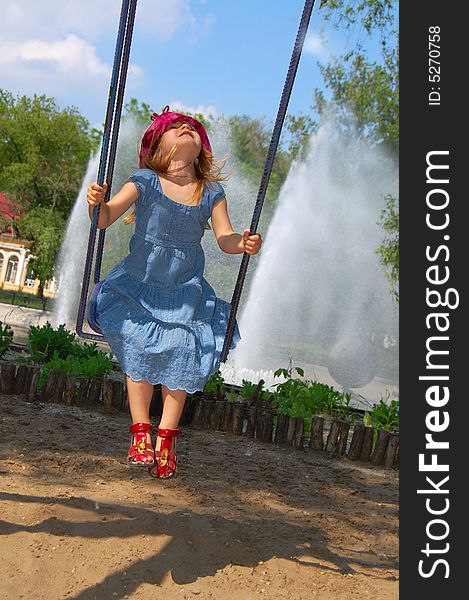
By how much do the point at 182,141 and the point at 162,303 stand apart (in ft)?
1.99

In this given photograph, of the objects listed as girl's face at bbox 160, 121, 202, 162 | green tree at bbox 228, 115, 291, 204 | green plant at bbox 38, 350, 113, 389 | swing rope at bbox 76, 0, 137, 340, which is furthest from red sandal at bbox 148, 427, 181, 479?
green tree at bbox 228, 115, 291, 204

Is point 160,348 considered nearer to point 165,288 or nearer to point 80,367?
point 165,288

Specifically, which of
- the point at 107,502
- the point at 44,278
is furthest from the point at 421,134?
the point at 44,278

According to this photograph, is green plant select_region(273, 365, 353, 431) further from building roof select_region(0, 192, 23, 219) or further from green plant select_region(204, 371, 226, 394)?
building roof select_region(0, 192, 23, 219)

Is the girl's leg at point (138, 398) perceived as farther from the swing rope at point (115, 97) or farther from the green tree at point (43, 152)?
the green tree at point (43, 152)

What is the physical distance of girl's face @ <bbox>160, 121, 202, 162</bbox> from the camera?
2.78 metres

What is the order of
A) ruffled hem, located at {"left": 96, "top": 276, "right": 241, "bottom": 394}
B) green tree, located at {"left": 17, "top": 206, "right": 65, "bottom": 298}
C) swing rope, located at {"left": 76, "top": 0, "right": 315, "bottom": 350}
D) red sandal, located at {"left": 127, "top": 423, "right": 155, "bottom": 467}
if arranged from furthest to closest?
green tree, located at {"left": 17, "top": 206, "right": 65, "bottom": 298}
ruffled hem, located at {"left": 96, "top": 276, "right": 241, "bottom": 394}
red sandal, located at {"left": 127, "top": 423, "right": 155, "bottom": 467}
swing rope, located at {"left": 76, "top": 0, "right": 315, "bottom": 350}

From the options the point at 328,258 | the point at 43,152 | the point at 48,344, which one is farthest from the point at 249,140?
the point at 48,344

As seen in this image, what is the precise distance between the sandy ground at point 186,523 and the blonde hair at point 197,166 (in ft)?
4.28

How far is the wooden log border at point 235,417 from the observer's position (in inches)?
204

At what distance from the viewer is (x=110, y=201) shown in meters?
2.69

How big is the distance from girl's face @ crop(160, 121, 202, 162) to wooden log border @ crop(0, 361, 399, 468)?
9.31 ft

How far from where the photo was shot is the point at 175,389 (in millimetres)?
2678

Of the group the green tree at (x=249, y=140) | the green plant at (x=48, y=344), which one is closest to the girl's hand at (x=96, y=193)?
the green plant at (x=48, y=344)
